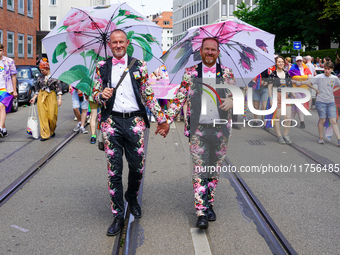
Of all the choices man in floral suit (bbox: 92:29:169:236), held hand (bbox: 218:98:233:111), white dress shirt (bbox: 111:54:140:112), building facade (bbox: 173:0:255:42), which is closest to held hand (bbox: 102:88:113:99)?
man in floral suit (bbox: 92:29:169:236)

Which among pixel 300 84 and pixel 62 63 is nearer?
pixel 300 84

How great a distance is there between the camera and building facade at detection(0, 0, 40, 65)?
103 ft

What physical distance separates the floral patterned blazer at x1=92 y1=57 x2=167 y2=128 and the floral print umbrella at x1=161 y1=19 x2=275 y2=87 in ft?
1.75

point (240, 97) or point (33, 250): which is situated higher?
point (240, 97)

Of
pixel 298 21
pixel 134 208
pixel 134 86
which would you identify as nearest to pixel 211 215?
pixel 134 208

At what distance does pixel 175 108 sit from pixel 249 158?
912 millimetres

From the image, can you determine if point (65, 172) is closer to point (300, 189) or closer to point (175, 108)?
point (175, 108)

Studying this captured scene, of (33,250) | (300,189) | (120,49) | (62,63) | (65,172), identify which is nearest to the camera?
(33,250)

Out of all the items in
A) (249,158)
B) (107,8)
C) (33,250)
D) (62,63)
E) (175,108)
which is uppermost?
(107,8)

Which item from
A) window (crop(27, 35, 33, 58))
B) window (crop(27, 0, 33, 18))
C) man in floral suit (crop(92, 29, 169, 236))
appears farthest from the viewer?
window (crop(27, 35, 33, 58))

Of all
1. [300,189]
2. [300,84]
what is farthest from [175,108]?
[300,189]

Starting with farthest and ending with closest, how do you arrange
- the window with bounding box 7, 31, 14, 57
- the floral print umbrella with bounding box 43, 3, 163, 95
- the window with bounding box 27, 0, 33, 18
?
the window with bounding box 27, 0, 33, 18, the window with bounding box 7, 31, 14, 57, the floral print umbrella with bounding box 43, 3, 163, 95

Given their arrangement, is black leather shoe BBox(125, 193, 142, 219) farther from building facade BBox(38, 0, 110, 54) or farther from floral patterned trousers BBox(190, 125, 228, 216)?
building facade BBox(38, 0, 110, 54)

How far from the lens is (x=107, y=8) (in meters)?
4.95
